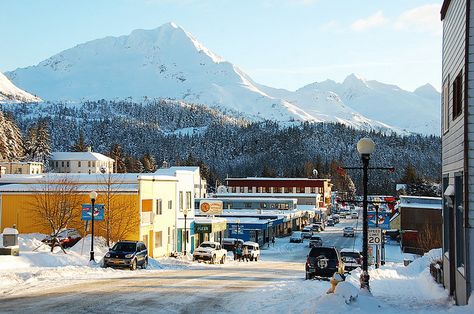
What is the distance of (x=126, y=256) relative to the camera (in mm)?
33000

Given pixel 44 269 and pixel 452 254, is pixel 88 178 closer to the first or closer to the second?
pixel 44 269

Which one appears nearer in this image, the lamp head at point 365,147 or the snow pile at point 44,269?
the lamp head at point 365,147

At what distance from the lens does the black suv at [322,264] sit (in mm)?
29281

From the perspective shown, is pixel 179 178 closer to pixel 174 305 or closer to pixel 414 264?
pixel 414 264

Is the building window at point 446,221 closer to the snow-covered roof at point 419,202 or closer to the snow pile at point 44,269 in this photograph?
the snow pile at point 44,269

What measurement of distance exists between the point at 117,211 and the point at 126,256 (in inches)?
634

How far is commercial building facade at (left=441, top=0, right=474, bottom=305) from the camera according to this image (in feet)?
50.6

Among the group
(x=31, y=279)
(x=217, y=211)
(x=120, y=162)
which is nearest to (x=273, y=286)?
(x=31, y=279)

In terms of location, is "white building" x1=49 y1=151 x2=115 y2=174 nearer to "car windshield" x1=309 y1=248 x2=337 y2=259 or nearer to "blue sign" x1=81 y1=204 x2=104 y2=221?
"blue sign" x1=81 y1=204 x2=104 y2=221

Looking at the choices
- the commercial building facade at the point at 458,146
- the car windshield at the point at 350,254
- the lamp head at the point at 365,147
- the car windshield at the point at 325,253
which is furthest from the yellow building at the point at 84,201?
the lamp head at the point at 365,147

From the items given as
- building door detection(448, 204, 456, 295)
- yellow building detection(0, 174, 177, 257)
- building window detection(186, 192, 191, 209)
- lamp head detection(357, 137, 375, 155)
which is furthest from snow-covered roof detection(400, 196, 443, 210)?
lamp head detection(357, 137, 375, 155)

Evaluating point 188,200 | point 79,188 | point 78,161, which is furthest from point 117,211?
point 78,161

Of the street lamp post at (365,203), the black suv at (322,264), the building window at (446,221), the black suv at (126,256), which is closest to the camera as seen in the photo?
the street lamp post at (365,203)

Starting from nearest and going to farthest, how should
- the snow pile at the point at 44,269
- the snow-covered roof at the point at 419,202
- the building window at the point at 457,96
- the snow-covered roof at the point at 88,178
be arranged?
1. the building window at the point at 457,96
2. the snow pile at the point at 44,269
3. the snow-covered roof at the point at 88,178
4. the snow-covered roof at the point at 419,202
